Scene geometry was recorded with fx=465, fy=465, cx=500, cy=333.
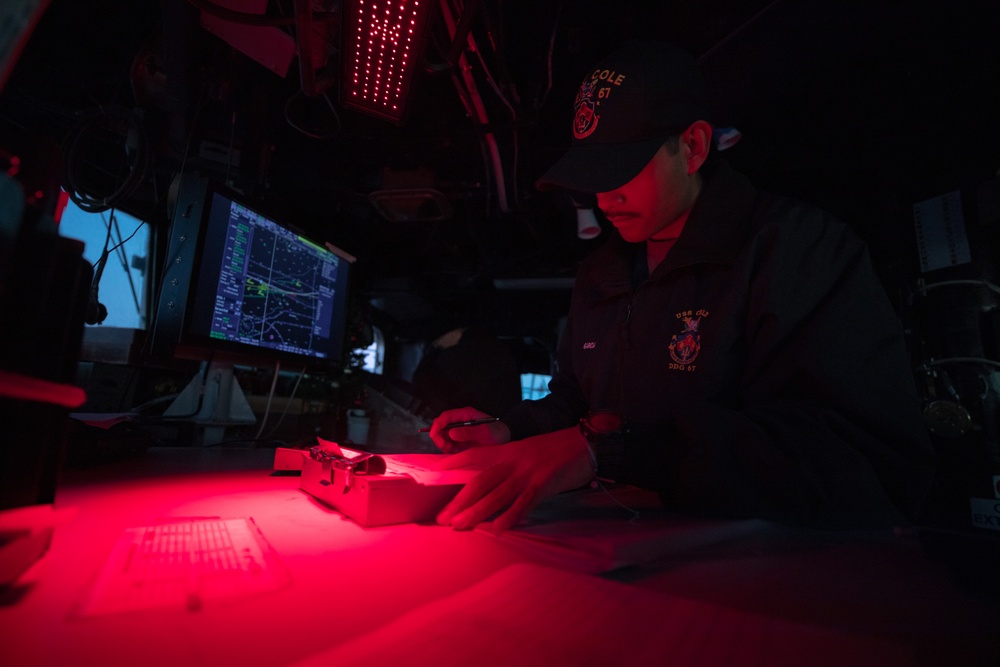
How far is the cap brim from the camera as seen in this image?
42.0 inches

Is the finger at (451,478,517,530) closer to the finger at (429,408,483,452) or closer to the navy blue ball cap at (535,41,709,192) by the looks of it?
the finger at (429,408,483,452)

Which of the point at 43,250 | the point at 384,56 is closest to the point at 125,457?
the point at 43,250

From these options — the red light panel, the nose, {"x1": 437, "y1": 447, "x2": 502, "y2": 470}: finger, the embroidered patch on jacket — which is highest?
the red light panel

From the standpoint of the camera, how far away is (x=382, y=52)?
118cm

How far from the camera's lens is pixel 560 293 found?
5266 millimetres

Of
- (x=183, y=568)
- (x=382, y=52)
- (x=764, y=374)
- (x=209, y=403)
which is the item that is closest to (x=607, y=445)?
(x=764, y=374)

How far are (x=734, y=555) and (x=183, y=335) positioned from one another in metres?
1.38

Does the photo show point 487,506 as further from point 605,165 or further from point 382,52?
point 382,52

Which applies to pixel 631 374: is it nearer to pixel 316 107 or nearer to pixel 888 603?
pixel 888 603

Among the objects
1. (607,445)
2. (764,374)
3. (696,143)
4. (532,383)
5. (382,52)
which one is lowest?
(607,445)

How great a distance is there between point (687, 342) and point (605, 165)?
0.47 meters

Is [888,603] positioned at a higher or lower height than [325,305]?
lower

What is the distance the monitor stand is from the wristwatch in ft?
4.61

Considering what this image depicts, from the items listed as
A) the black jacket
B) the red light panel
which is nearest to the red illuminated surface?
the black jacket
